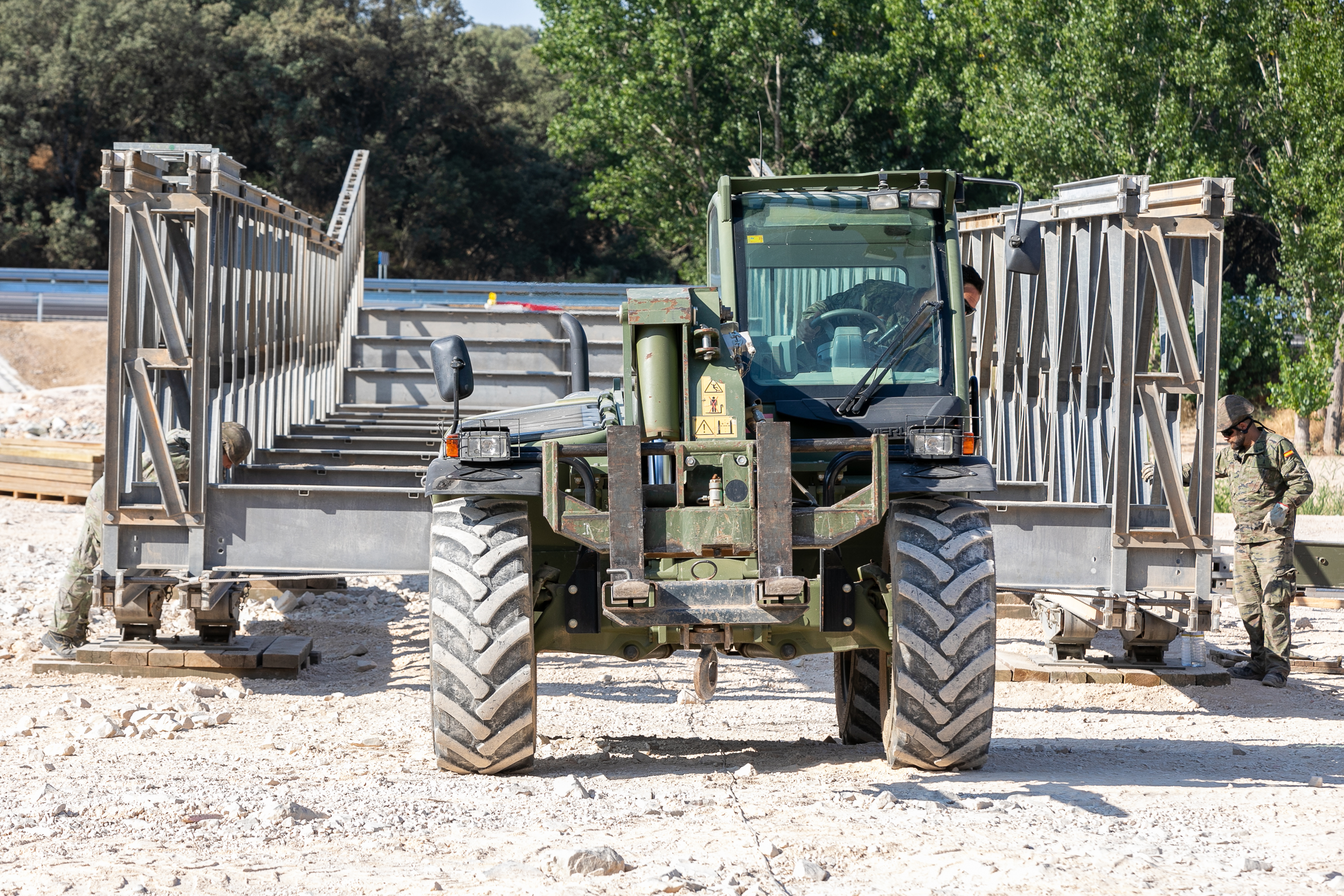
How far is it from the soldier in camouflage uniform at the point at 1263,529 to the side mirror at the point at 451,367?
242 inches

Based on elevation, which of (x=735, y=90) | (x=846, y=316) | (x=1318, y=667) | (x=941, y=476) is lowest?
(x=1318, y=667)

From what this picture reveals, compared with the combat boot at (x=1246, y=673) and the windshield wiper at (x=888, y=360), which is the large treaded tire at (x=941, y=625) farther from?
the combat boot at (x=1246, y=673)

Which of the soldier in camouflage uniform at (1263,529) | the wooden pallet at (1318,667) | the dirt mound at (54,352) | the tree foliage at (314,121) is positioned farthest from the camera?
the tree foliage at (314,121)

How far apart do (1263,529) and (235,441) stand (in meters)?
7.28

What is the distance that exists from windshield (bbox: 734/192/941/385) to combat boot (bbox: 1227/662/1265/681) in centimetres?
480

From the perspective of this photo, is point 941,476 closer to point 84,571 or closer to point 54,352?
point 84,571

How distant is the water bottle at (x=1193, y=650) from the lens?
32.9ft

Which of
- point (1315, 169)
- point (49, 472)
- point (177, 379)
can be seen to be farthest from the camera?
point (1315, 169)

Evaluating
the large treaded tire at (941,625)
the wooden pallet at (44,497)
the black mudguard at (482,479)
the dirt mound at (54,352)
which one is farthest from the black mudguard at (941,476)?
the dirt mound at (54,352)

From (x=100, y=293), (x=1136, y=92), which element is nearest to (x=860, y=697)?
(x=1136, y=92)

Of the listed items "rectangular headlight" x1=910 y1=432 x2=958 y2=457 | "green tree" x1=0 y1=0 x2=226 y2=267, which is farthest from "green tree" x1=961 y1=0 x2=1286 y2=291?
"green tree" x1=0 y1=0 x2=226 y2=267

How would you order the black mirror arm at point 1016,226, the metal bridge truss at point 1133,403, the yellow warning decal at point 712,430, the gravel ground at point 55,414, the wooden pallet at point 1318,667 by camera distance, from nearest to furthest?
the yellow warning decal at point 712,430 → the black mirror arm at point 1016,226 → the metal bridge truss at point 1133,403 → the wooden pallet at point 1318,667 → the gravel ground at point 55,414

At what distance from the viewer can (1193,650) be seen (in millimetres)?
10547

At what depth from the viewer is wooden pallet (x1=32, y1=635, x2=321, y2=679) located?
930 centimetres
